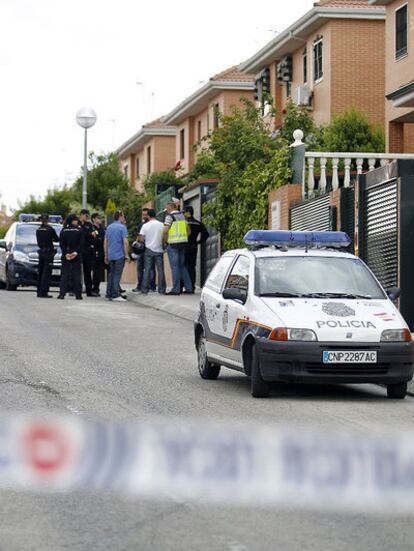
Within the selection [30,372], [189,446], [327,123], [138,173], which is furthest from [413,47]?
[138,173]

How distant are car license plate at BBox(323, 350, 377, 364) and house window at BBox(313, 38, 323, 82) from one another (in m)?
32.3

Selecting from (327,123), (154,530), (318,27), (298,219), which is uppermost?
(318,27)

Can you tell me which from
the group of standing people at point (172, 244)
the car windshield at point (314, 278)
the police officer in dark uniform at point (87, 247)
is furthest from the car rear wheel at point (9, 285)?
the car windshield at point (314, 278)

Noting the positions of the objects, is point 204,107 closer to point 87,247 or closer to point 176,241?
point 87,247

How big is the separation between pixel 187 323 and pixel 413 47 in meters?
14.0

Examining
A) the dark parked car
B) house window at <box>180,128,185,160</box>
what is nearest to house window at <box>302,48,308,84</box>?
the dark parked car

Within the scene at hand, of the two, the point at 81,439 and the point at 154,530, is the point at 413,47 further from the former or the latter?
the point at 154,530

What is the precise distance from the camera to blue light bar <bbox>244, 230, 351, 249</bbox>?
1465 centimetres

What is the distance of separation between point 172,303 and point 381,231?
691cm

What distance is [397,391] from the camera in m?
13.3

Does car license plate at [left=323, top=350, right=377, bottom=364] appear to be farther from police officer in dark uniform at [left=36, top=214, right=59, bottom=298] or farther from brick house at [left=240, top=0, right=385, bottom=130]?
brick house at [left=240, top=0, right=385, bottom=130]

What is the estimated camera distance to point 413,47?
34.4 m

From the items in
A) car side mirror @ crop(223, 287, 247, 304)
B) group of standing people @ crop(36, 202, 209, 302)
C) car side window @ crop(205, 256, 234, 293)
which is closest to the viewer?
car side mirror @ crop(223, 287, 247, 304)

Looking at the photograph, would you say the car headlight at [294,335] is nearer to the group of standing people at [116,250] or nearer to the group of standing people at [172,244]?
the group of standing people at [116,250]
